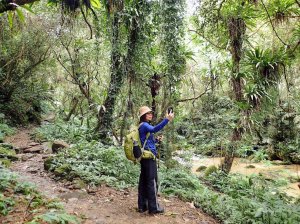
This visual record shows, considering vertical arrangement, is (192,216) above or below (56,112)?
below

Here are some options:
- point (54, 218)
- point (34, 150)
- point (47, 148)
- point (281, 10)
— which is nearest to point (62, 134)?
point (47, 148)

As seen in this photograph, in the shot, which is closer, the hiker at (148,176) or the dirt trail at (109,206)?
the dirt trail at (109,206)

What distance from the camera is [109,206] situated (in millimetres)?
4855

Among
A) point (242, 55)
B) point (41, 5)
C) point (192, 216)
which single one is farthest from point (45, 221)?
point (41, 5)

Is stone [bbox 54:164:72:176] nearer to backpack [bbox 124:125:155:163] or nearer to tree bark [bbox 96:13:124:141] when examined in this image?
backpack [bbox 124:125:155:163]

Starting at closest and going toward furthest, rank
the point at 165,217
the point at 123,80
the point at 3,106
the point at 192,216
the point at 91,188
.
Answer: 1. the point at 165,217
2. the point at 192,216
3. the point at 91,188
4. the point at 123,80
5. the point at 3,106

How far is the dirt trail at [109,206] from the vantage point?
4340 mm

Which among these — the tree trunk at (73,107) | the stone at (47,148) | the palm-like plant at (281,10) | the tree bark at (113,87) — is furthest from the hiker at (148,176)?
the tree trunk at (73,107)

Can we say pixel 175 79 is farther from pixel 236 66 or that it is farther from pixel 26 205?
pixel 26 205

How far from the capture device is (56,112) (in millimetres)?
17453

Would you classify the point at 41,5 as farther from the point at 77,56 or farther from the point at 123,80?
the point at 123,80

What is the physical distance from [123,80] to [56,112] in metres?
10.1

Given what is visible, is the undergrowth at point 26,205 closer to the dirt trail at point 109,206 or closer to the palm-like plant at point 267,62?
the dirt trail at point 109,206

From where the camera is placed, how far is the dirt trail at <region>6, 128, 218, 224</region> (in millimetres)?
4340
